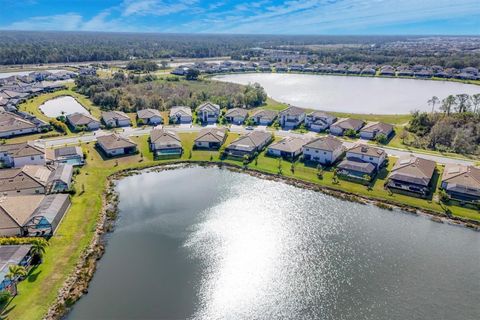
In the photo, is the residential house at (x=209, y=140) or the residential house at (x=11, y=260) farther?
the residential house at (x=209, y=140)

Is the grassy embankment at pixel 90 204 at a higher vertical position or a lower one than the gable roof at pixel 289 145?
lower

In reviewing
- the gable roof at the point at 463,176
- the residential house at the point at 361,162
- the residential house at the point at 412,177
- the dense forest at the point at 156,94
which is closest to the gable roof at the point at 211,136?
the residential house at the point at 361,162

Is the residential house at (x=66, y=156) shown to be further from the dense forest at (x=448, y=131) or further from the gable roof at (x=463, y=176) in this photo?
the dense forest at (x=448, y=131)

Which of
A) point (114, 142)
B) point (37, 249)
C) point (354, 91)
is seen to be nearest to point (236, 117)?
point (114, 142)

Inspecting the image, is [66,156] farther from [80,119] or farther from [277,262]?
[277,262]

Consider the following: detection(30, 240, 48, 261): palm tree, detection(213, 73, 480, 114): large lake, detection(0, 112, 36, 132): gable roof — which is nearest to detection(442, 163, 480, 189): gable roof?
detection(213, 73, 480, 114): large lake

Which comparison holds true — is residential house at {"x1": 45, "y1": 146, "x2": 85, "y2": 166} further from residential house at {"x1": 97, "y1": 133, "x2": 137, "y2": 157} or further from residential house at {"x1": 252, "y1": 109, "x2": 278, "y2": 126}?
residential house at {"x1": 252, "y1": 109, "x2": 278, "y2": 126}

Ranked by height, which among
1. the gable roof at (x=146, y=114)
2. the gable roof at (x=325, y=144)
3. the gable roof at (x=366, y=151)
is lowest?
the gable roof at (x=366, y=151)
